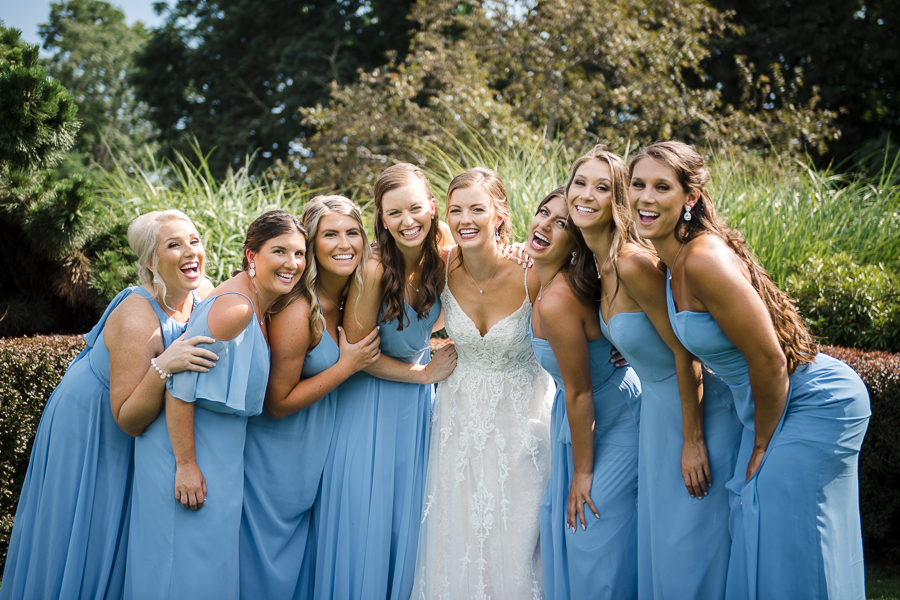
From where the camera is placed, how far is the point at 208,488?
11.1 feet

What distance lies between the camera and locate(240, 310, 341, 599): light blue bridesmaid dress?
3648 millimetres

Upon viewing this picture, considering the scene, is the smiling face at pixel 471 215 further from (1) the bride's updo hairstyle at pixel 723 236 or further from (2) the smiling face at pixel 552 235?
(1) the bride's updo hairstyle at pixel 723 236

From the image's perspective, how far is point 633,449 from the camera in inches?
136


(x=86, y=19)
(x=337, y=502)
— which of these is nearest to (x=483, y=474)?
(x=337, y=502)

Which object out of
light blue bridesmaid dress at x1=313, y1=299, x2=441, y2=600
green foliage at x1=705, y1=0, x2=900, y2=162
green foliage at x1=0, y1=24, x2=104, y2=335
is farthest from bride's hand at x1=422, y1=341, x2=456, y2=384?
green foliage at x1=705, y1=0, x2=900, y2=162

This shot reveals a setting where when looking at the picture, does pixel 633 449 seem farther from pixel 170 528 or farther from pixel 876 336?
pixel 876 336

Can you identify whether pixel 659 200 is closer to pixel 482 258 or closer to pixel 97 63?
pixel 482 258

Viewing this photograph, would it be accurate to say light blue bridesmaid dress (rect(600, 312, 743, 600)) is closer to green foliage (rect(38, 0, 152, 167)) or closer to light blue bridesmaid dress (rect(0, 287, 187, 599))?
light blue bridesmaid dress (rect(0, 287, 187, 599))

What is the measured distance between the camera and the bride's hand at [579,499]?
341cm

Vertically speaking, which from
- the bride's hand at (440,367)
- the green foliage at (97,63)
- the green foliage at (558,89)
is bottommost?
the bride's hand at (440,367)

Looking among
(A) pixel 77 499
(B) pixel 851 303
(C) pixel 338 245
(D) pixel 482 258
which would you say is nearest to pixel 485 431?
(D) pixel 482 258

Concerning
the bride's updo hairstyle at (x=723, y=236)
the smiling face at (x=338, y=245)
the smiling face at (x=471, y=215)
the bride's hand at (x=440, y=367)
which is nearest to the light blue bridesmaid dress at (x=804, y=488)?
the bride's updo hairstyle at (x=723, y=236)

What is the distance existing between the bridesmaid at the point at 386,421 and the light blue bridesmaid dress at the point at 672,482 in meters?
1.23

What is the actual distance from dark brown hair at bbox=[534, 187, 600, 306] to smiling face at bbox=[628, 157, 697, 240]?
1.58ft
